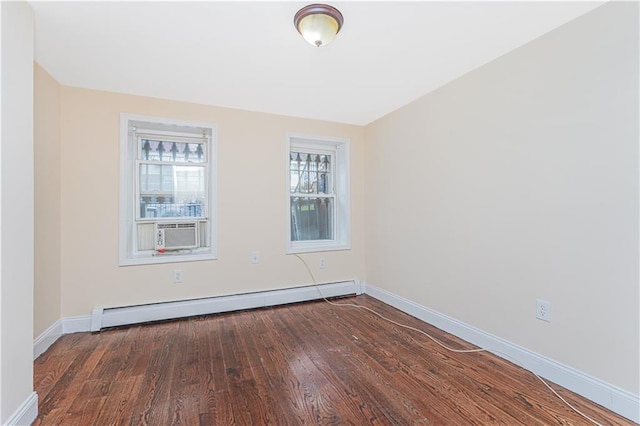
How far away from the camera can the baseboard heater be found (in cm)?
263

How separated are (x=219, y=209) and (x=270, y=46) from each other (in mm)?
1734

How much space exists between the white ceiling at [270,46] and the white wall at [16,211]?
0.37 meters

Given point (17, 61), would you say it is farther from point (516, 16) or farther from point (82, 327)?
point (516, 16)

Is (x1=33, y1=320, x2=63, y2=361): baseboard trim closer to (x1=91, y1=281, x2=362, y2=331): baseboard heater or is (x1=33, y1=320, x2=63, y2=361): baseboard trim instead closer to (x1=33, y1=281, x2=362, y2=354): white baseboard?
A: (x1=33, y1=281, x2=362, y2=354): white baseboard

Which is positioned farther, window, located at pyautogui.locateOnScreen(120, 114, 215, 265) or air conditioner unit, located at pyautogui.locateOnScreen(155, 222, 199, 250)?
air conditioner unit, located at pyautogui.locateOnScreen(155, 222, 199, 250)

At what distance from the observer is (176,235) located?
306 centimetres

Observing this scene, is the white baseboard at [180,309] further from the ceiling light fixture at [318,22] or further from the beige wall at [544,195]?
the ceiling light fixture at [318,22]

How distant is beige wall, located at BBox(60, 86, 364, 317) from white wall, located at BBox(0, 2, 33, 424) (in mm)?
1241

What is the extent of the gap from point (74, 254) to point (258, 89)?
2.24 metres

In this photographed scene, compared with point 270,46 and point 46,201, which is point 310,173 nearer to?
point 270,46

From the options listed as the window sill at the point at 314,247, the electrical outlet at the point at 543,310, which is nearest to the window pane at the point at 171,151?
the window sill at the point at 314,247

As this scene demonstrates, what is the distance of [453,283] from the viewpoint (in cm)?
250

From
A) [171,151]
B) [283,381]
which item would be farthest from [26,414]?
[171,151]

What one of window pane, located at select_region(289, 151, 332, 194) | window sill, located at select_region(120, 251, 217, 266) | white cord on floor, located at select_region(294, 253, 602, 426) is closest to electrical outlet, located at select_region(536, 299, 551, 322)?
white cord on floor, located at select_region(294, 253, 602, 426)
